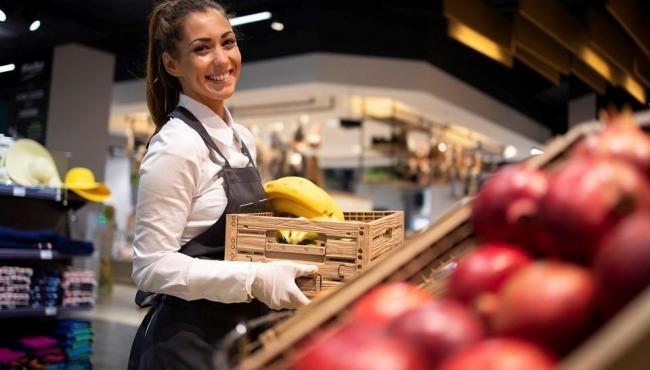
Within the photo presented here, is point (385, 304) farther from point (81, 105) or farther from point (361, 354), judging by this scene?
point (81, 105)

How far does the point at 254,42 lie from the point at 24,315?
13.6 ft

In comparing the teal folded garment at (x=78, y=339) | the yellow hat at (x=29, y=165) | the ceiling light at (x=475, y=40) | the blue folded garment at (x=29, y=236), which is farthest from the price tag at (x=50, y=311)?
the ceiling light at (x=475, y=40)

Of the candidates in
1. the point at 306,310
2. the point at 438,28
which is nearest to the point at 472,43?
the point at 438,28

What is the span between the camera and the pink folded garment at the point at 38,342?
4.14 m

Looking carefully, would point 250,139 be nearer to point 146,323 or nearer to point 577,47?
point 146,323

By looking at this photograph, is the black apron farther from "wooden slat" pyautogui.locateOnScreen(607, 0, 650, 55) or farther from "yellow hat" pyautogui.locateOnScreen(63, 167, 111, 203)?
"wooden slat" pyautogui.locateOnScreen(607, 0, 650, 55)

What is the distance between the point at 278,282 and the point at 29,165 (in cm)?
363

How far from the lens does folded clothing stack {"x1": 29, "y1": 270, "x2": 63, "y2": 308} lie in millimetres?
4258

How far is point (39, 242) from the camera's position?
4.23 m

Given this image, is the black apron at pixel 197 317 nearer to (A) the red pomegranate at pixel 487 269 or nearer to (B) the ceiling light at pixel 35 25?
(A) the red pomegranate at pixel 487 269

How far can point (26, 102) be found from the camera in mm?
6539

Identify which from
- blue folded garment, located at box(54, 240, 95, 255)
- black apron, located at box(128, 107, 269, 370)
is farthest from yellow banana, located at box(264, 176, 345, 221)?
blue folded garment, located at box(54, 240, 95, 255)

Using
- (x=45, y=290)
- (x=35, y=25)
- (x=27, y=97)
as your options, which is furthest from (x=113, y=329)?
(x=35, y=25)

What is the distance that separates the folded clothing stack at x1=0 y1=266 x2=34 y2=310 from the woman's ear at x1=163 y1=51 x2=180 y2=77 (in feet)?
9.54
